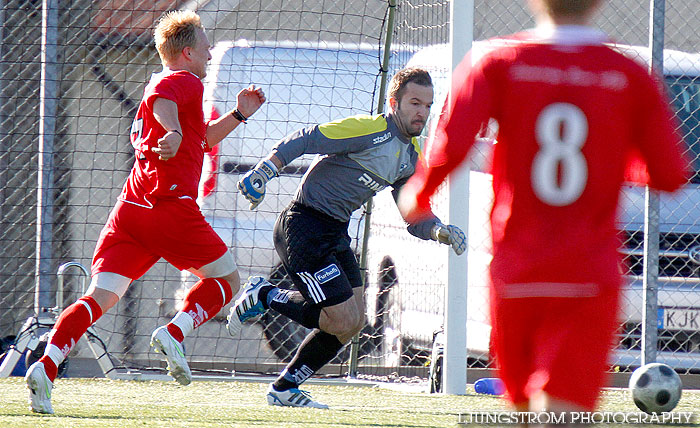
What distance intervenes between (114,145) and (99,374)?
1.85 meters

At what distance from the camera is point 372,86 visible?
7527 mm

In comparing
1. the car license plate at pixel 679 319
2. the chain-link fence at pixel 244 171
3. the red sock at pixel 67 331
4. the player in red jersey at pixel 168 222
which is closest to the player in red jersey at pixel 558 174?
the player in red jersey at pixel 168 222

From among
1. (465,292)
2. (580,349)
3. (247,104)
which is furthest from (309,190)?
(580,349)

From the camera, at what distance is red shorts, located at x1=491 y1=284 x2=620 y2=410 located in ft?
7.58

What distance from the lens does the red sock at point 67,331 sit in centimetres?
441

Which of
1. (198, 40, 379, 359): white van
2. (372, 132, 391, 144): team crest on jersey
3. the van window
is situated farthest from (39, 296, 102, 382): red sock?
the van window

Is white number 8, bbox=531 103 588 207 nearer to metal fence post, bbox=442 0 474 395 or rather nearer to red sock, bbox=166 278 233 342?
red sock, bbox=166 278 233 342

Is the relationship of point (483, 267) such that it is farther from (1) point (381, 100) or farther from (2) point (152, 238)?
(2) point (152, 238)

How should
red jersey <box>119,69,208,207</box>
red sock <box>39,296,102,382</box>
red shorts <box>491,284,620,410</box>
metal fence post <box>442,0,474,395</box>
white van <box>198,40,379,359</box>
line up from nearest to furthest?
red shorts <box>491,284,620,410</box>, red sock <box>39,296,102,382</box>, red jersey <box>119,69,208,207</box>, metal fence post <box>442,0,474,395</box>, white van <box>198,40,379,359</box>

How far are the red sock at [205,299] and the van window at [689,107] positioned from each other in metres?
3.68

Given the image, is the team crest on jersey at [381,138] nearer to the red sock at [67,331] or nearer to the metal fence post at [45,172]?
the red sock at [67,331]

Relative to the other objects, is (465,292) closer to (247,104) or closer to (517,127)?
(247,104)

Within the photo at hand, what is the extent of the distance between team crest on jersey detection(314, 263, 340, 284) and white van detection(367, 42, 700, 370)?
5.16 feet

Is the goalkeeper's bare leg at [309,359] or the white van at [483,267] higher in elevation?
the white van at [483,267]
